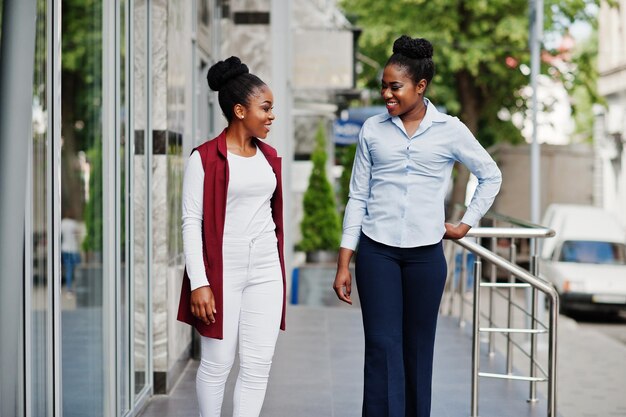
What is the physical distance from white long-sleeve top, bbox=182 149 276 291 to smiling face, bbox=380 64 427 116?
21.9 inches

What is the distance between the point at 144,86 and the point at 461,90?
22089 mm

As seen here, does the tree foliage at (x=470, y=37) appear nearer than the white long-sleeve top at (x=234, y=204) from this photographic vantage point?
No

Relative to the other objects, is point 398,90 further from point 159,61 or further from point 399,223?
point 159,61

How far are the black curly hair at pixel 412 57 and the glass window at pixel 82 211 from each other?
141cm

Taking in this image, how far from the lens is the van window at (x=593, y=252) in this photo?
Answer: 18.1 meters

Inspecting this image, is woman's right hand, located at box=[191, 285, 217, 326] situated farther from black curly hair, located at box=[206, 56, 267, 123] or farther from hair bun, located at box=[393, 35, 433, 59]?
hair bun, located at box=[393, 35, 433, 59]

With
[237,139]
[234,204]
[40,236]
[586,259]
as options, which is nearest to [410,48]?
[237,139]

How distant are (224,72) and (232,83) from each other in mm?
53

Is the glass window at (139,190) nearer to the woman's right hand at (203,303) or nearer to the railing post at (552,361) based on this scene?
the woman's right hand at (203,303)

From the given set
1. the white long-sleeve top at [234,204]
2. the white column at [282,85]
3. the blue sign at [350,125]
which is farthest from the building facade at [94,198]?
the blue sign at [350,125]

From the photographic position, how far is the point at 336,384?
7.20 metres

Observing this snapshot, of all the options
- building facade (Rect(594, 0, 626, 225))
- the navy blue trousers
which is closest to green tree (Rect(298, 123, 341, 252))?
the navy blue trousers

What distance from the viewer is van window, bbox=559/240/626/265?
18109 millimetres

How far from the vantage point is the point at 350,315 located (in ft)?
36.1
